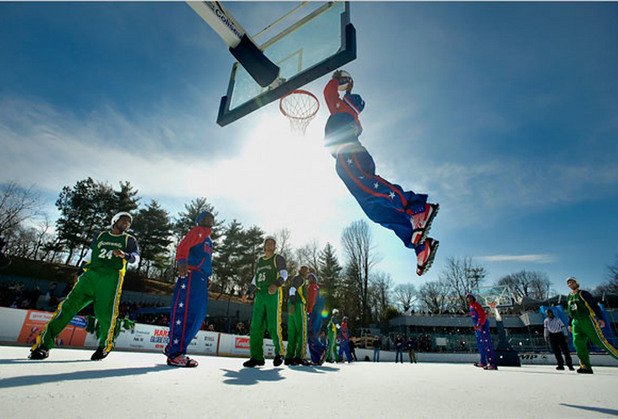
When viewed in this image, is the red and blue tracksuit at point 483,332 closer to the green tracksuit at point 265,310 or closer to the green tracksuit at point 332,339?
the green tracksuit at point 332,339

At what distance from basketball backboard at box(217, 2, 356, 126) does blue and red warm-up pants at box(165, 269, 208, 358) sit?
11.7 ft

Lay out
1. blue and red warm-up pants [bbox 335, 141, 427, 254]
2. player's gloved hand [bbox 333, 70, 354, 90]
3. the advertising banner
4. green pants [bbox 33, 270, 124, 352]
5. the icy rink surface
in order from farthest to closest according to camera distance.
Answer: the advertising banner → player's gloved hand [bbox 333, 70, 354, 90] → blue and red warm-up pants [bbox 335, 141, 427, 254] → green pants [bbox 33, 270, 124, 352] → the icy rink surface

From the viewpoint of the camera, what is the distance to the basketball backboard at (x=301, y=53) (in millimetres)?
5055

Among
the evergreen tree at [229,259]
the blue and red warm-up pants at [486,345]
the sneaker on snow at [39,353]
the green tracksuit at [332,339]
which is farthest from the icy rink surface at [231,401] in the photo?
the evergreen tree at [229,259]

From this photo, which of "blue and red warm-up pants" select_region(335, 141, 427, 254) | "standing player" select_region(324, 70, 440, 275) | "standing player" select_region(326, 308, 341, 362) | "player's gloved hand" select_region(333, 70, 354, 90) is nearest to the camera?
"standing player" select_region(324, 70, 440, 275)

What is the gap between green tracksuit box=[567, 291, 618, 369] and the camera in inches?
268

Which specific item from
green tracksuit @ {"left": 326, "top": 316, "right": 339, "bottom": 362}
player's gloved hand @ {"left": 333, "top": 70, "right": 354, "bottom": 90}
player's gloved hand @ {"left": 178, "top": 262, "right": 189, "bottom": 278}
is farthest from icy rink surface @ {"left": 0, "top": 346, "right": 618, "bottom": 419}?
green tracksuit @ {"left": 326, "top": 316, "right": 339, "bottom": 362}

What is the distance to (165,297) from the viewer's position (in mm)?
29953

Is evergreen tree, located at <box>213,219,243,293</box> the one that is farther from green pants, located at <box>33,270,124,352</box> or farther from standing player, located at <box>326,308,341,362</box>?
green pants, located at <box>33,270,124,352</box>

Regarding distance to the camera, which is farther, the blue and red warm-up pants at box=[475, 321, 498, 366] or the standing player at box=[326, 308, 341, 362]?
the standing player at box=[326, 308, 341, 362]

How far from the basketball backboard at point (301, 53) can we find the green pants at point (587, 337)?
7721 mm

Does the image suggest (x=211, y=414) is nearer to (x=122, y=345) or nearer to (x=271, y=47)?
(x=271, y=47)

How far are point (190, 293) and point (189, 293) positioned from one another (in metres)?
0.01

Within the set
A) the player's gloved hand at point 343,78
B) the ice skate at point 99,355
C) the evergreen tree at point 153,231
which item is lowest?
the ice skate at point 99,355
